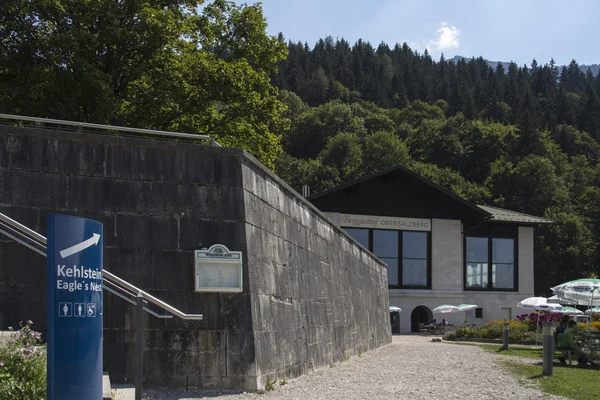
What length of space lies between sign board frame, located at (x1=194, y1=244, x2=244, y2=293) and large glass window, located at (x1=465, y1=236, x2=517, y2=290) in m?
46.9

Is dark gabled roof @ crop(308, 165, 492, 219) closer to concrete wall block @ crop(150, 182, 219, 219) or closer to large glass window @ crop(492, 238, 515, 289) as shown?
large glass window @ crop(492, 238, 515, 289)

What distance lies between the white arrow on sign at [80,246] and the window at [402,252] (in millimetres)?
44774

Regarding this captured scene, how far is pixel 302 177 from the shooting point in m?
112

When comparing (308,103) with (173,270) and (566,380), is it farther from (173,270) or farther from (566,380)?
(173,270)

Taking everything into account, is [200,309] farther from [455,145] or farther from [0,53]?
[455,145]

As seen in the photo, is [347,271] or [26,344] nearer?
[26,344]

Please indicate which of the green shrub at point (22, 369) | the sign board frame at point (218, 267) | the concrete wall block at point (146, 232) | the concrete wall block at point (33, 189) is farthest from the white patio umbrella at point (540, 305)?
the green shrub at point (22, 369)

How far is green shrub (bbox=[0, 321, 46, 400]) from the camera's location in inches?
307

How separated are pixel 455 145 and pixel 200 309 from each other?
11264cm

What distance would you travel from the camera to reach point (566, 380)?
1496 centimetres

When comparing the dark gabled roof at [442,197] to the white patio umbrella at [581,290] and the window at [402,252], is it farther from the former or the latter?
the white patio umbrella at [581,290]

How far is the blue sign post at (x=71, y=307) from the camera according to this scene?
6.67 m

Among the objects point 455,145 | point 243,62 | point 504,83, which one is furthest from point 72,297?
point 504,83

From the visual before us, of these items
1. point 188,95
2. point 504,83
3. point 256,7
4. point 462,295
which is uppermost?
point 504,83
